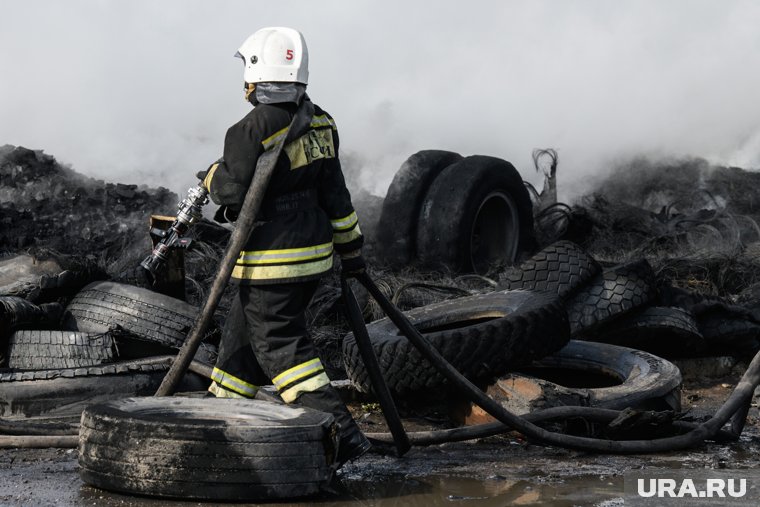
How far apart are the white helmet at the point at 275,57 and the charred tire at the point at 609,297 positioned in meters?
2.99

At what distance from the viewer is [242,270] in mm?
3951

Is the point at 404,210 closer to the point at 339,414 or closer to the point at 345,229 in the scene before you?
the point at 345,229

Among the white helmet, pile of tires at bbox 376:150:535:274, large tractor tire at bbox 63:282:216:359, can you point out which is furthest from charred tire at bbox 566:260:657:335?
the white helmet

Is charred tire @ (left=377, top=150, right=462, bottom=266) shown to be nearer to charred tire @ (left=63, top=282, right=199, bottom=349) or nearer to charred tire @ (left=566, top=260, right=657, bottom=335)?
charred tire @ (left=566, top=260, right=657, bottom=335)

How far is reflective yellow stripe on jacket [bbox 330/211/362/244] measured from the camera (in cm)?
420

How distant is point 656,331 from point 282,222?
3.31m

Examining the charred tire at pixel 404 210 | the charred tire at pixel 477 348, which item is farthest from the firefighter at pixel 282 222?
the charred tire at pixel 404 210

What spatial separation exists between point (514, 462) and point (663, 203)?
7.56 metres

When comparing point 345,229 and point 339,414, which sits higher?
point 345,229

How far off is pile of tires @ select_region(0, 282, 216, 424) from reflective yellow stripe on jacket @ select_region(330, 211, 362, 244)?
1312mm

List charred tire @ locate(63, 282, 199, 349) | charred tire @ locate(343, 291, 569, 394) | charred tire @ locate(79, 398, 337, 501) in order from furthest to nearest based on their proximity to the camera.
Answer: charred tire @ locate(63, 282, 199, 349) → charred tire @ locate(343, 291, 569, 394) → charred tire @ locate(79, 398, 337, 501)

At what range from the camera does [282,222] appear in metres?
3.95

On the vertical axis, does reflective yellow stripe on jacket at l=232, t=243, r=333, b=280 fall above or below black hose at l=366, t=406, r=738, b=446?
above

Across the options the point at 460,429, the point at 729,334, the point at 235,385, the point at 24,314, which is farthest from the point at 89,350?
the point at 729,334
